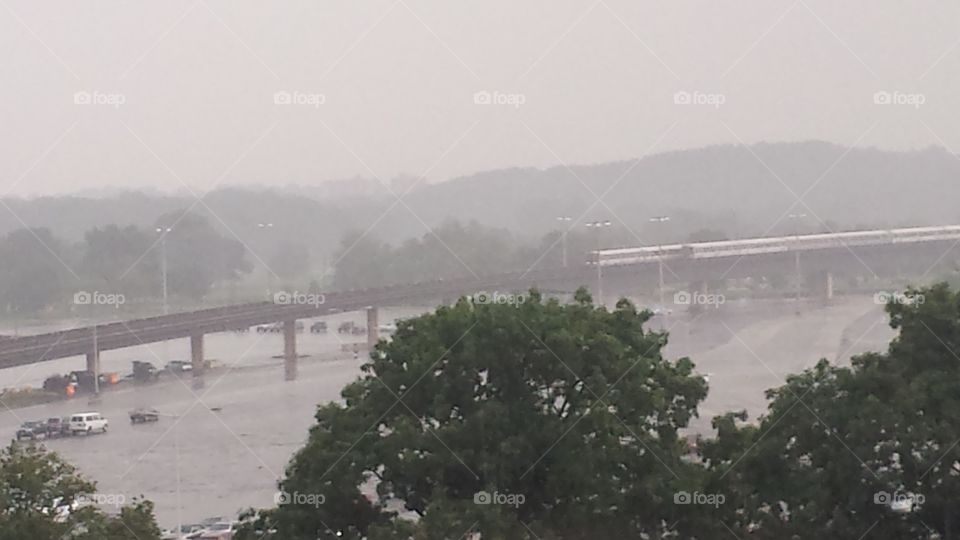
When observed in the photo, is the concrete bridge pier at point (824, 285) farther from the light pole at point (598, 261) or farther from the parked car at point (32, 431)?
the parked car at point (32, 431)

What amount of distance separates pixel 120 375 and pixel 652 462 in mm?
7736

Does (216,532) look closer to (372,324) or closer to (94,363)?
(372,324)

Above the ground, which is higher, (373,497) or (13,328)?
(13,328)

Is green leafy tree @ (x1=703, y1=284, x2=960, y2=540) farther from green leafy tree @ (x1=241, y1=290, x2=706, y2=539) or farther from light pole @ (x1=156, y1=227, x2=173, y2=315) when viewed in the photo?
light pole @ (x1=156, y1=227, x2=173, y2=315)

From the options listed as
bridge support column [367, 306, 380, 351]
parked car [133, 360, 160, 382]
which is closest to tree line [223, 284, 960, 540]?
bridge support column [367, 306, 380, 351]

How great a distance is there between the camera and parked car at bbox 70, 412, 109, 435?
33.2ft

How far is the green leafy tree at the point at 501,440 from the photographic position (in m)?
4.56

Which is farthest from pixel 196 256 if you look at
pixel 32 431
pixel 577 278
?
pixel 577 278

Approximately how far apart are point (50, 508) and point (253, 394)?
6354 millimetres

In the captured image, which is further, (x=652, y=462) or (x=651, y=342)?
(x=651, y=342)

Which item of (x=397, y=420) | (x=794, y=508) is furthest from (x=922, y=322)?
(x=397, y=420)

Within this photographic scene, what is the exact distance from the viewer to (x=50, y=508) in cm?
447

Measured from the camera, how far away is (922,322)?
4758 millimetres

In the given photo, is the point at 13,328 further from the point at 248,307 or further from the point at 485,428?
the point at 485,428
